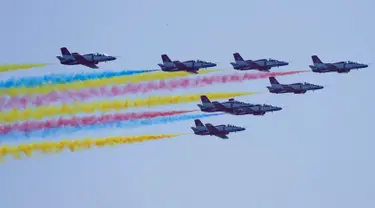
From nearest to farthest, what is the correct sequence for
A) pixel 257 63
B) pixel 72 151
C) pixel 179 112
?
pixel 72 151 < pixel 179 112 < pixel 257 63

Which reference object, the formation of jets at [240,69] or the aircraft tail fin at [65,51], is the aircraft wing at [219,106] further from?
the aircraft tail fin at [65,51]

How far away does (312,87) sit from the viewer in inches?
3455


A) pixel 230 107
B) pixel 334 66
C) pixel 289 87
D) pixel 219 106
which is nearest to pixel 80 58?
pixel 219 106

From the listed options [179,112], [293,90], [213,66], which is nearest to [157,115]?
[179,112]

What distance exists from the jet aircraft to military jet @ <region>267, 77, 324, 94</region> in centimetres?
1620

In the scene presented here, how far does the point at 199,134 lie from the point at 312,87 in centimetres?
1135

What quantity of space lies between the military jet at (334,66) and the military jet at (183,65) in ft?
31.6

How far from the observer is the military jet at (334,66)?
8544 cm

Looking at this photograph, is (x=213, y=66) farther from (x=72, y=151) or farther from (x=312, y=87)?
(x=72, y=151)

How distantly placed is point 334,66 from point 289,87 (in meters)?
4.42

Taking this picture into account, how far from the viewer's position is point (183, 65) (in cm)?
8225

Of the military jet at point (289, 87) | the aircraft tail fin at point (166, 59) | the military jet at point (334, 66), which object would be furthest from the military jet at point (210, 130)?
the military jet at point (334, 66)

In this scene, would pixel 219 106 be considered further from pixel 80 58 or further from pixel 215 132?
pixel 80 58

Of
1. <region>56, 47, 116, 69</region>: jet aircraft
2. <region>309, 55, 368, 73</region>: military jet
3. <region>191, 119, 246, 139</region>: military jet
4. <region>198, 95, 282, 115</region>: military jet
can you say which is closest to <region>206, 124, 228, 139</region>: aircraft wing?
<region>191, 119, 246, 139</region>: military jet
